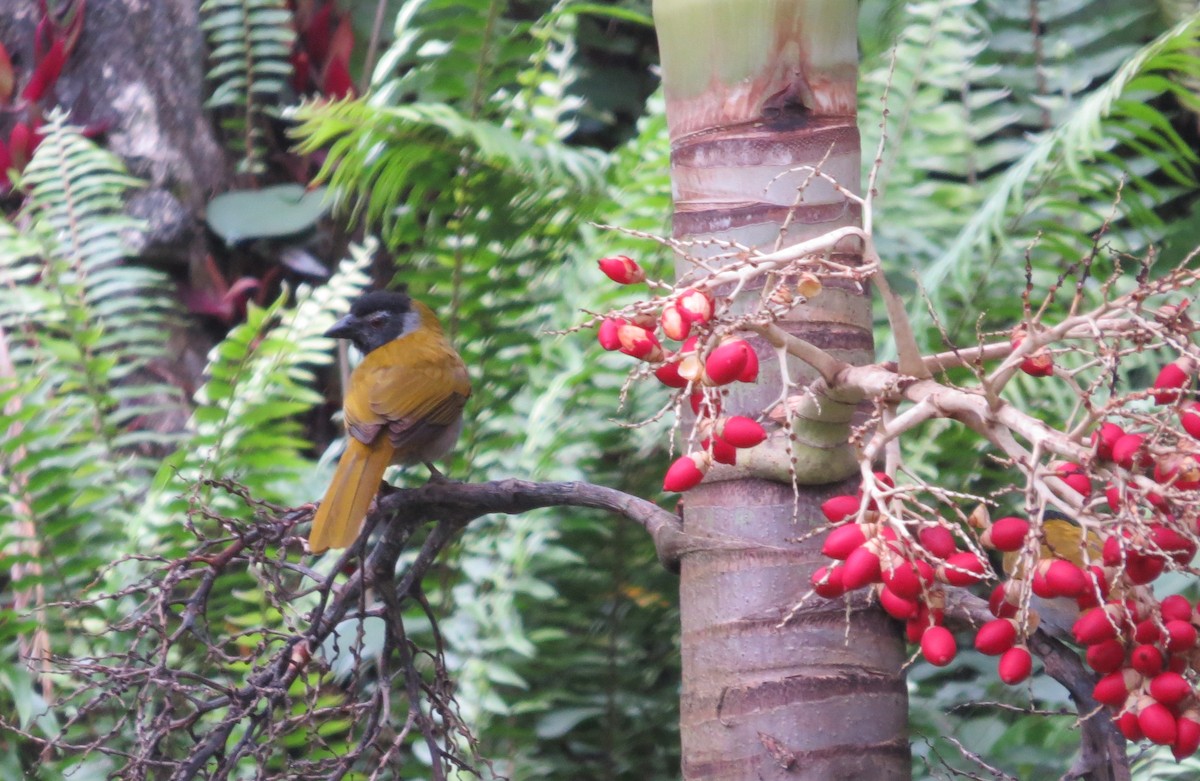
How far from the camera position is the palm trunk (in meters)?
1.18

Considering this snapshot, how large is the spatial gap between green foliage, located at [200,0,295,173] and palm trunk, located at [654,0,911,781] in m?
3.03

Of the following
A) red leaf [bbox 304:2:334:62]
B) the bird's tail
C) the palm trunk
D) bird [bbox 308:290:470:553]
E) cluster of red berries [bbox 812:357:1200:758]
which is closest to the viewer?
cluster of red berries [bbox 812:357:1200:758]

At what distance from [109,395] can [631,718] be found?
1.58 m

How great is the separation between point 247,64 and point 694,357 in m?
A: 3.49

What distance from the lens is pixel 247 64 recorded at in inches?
161

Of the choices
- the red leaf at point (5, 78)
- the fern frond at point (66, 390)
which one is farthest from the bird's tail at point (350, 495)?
the red leaf at point (5, 78)

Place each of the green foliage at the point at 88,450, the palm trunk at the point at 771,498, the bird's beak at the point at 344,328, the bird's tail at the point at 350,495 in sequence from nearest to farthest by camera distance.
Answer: the palm trunk at the point at 771,498
the bird's tail at the point at 350,495
the green foliage at the point at 88,450
the bird's beak at the point at 344,328

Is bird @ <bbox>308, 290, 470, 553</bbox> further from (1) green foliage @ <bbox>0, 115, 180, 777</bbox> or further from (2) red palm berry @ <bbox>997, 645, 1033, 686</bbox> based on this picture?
(2) red palm berry @ <bbox>997, 645, 1033, 686</bbox>

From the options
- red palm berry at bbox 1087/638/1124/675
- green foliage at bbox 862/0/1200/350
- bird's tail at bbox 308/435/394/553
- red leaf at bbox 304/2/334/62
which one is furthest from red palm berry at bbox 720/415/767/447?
red leaf at bbox 304/2/334/62

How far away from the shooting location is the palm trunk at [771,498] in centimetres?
118

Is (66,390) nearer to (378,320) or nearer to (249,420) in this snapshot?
(249,420)

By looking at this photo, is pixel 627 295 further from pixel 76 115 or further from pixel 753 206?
pixel 76 115

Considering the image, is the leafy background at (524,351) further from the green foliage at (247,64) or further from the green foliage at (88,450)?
the green foliage at (247,64)

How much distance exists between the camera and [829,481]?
122 cm
